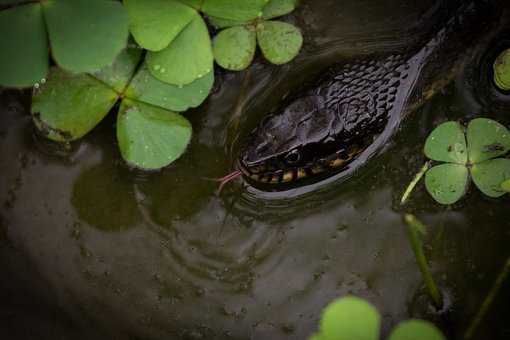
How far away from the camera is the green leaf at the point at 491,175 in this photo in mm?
2391

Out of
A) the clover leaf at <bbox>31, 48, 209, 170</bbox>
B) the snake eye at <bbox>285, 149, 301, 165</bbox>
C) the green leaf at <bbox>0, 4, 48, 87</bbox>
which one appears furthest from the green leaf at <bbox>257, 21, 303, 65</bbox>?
the green leaf at <bbox>0, 4, 48, 87</bbox>

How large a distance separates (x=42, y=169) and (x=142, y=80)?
61cm

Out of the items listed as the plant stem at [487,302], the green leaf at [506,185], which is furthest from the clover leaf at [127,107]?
the plant stem at [487,302]

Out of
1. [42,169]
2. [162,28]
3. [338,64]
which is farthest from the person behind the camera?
[338,64]

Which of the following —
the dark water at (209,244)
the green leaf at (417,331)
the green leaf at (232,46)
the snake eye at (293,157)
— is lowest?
the dark water at (209,244)

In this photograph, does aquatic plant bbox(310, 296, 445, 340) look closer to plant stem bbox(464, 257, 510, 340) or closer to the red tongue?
plant stem bbox(464, 257, 510, 340)

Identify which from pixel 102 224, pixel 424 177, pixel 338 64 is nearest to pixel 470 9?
pixel 338 64

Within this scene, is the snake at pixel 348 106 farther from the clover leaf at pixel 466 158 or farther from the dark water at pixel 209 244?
the clover leaf at pixel 466 158

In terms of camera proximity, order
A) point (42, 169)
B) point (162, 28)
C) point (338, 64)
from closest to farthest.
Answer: point (162, 28) → point (42, 169) → point (338, 64)

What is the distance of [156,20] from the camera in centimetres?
233

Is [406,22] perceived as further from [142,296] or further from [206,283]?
[142,296]

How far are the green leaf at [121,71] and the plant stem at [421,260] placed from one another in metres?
1.34

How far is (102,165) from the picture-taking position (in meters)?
2.49

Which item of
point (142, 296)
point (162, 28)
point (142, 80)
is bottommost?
point (142, 296)
